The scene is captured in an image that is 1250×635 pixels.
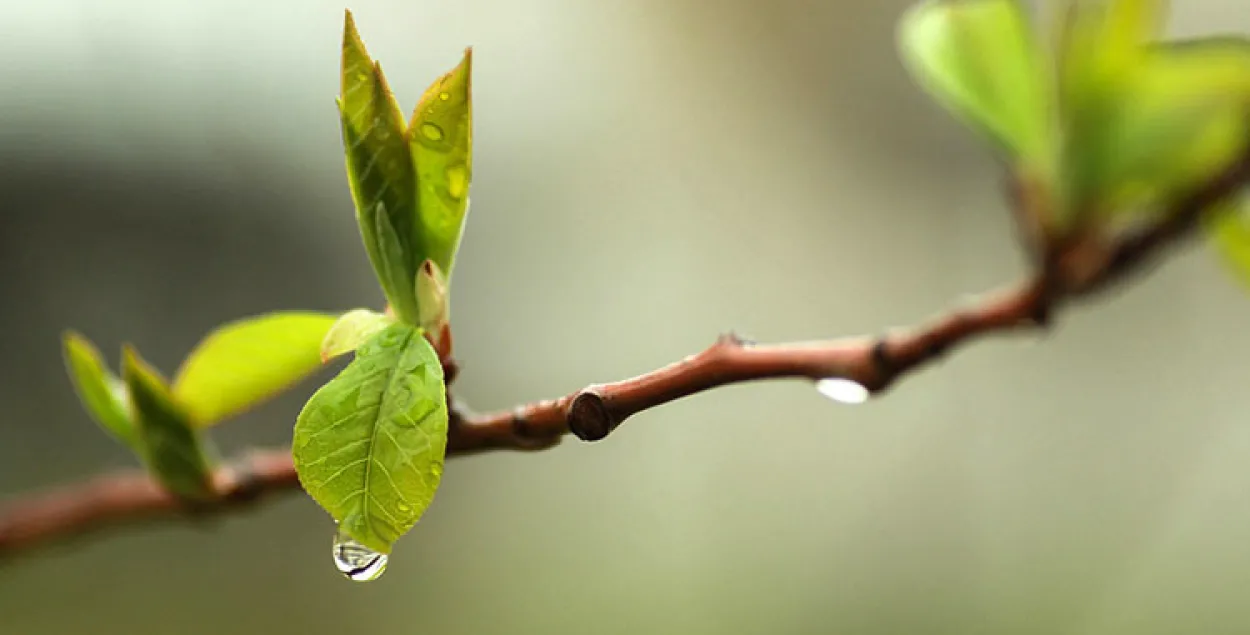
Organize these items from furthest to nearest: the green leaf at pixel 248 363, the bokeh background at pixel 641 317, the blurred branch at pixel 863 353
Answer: the bokeh background at pixel 641 317 < the green leaf at pixel 248 363 < the blurred branch at pixel 863 353

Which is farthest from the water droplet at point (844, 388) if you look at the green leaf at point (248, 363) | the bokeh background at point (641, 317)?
the bokeh background at point (641, 317)

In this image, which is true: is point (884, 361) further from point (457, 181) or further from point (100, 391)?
point (100, 391)

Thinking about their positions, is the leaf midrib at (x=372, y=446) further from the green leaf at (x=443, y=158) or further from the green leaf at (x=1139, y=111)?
the green leaf at (x=1139, y=111)

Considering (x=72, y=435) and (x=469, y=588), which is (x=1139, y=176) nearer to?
(x=469, y=588)

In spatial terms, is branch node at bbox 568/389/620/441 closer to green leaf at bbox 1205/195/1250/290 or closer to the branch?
the branch

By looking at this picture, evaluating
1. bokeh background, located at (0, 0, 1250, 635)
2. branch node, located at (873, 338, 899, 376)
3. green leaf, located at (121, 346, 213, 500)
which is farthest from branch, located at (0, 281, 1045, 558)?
bokeh background, located at (0, 0, 1250, 635)

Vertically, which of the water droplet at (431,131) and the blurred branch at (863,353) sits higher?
the water droplet at (431,131)

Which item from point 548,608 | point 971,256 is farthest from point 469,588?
point 971,256
